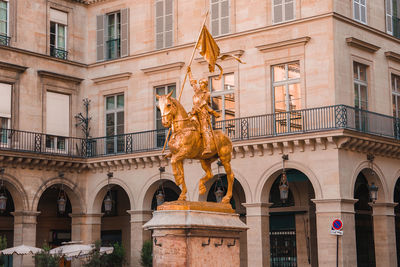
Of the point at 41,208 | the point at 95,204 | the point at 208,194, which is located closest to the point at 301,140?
the point at 208,194

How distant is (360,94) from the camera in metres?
27.0

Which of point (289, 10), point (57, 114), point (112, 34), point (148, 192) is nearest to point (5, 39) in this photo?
point (57, 114)

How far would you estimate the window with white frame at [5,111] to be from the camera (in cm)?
2917

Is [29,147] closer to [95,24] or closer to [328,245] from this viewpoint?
[95,24]

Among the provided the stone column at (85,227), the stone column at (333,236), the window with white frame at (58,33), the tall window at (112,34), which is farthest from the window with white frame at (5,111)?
the stone column at (333,236)

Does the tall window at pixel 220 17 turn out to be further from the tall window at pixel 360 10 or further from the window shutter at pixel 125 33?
the tall window at pixel 360 10

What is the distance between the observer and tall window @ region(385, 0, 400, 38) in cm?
2908

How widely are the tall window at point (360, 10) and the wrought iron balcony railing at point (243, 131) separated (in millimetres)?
3604

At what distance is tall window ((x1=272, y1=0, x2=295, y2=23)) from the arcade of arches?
5537 millimetres

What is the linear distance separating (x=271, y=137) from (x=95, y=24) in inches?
439

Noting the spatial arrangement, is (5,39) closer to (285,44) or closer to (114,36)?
(114,36)

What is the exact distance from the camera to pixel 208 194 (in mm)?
30922

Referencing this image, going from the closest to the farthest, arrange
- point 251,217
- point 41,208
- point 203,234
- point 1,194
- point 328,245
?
point 203,234, point 328,245, point 251,217, point 1,194, point 41,208

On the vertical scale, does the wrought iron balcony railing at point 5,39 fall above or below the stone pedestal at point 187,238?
above
